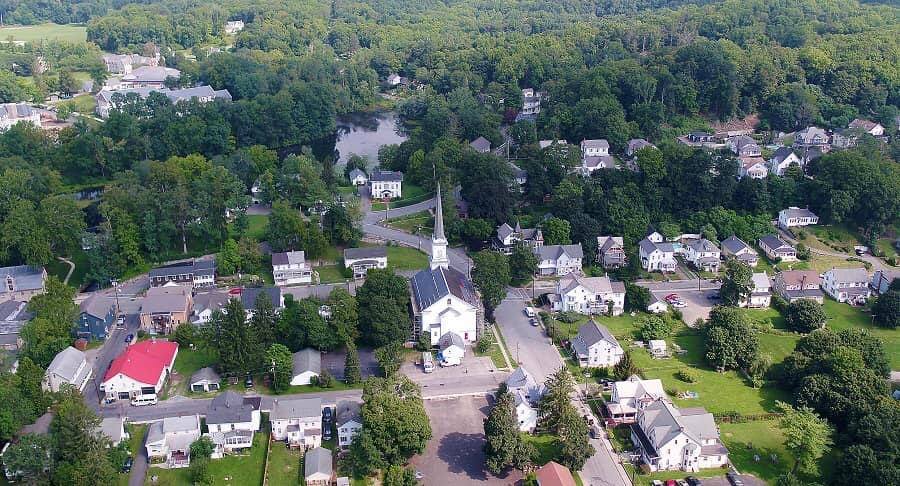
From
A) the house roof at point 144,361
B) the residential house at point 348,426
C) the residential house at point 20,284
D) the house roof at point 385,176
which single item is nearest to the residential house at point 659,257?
the house roof at point 385,176

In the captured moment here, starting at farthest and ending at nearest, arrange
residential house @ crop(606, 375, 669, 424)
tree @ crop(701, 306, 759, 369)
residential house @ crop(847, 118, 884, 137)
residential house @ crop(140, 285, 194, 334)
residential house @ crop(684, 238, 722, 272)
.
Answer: residential house @ crop(847, 118, 884, 137), residential house @ crop(684, 238, 722, 272), residential house @ crop(140, 285, 194, 334), tree @ crop(701, 306, 759, 369), residential house @ crop(606, 375, 669, 424)

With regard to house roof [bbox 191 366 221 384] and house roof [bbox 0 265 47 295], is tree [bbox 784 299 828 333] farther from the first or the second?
house roof [bbox 0 265 47 295]

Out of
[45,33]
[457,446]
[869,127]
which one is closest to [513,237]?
[457,446]

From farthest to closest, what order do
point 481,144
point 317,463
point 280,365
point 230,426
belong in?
1. point 481,144
2. point 280,365
3. point 230,426
4. point 317,463

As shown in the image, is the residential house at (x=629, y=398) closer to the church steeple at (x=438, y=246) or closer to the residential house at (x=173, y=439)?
the church steeple at (x=438, y=246)

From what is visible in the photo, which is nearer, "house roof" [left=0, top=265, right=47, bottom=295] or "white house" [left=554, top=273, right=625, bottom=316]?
"white house" [left=554, top=273, right=625, bottom=316]

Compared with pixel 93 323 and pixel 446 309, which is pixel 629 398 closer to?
pixel 446 309

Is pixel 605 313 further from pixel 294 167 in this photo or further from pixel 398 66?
pixel 398 66

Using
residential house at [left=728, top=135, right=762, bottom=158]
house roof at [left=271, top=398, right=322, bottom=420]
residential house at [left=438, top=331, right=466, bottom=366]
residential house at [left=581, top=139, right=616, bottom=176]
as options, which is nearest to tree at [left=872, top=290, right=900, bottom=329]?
residential house at [left=581, top=139, right=616, bottom=176]
